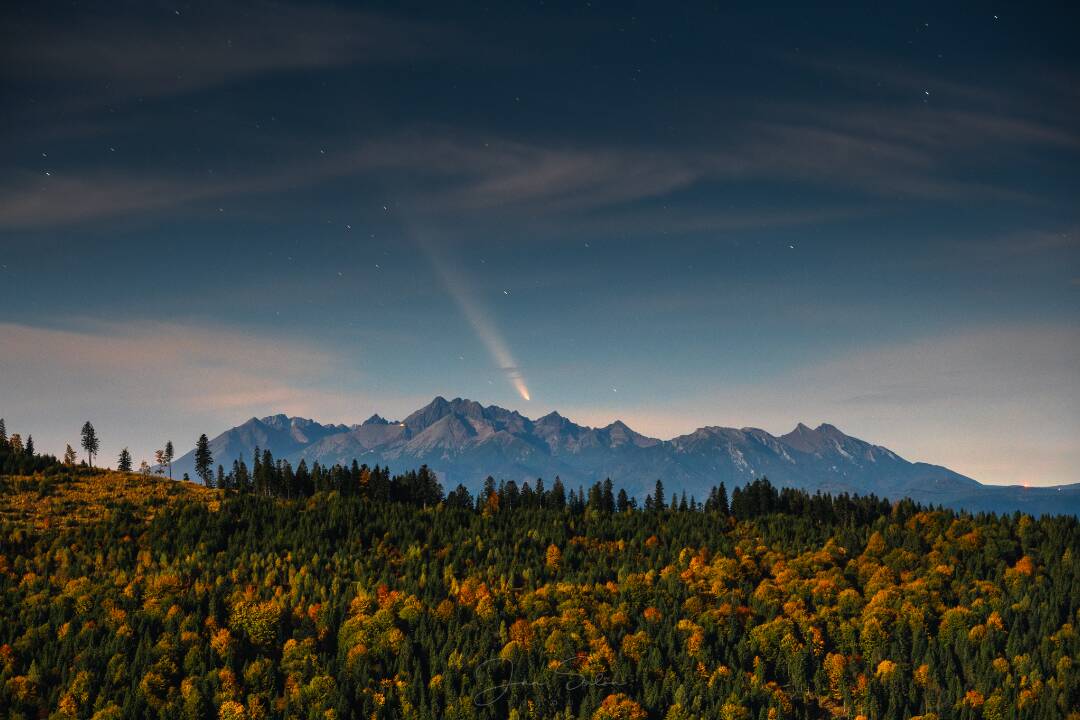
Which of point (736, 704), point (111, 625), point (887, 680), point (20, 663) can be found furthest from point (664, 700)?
point (20, 663)

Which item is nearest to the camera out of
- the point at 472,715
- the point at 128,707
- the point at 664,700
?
the point at 128,707

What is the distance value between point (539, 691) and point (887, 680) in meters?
85.8

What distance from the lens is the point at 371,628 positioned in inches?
7864

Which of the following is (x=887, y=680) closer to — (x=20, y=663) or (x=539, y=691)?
(x=539, y=691)

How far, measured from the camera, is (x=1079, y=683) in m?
198

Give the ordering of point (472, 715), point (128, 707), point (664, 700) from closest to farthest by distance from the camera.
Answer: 1. point (128, 707)
2. point (472, 715)
3. point (664, 700)

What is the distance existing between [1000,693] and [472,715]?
123m

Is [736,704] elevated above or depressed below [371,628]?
below

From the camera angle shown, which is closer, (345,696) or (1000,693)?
(345,696)

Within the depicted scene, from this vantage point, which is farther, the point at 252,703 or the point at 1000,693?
the point at 1000,693

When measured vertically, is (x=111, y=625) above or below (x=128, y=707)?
above

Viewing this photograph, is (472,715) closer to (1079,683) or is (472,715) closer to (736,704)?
(736,704)

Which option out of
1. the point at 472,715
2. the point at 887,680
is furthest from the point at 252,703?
the point at 887,680

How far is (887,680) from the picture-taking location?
656ft
